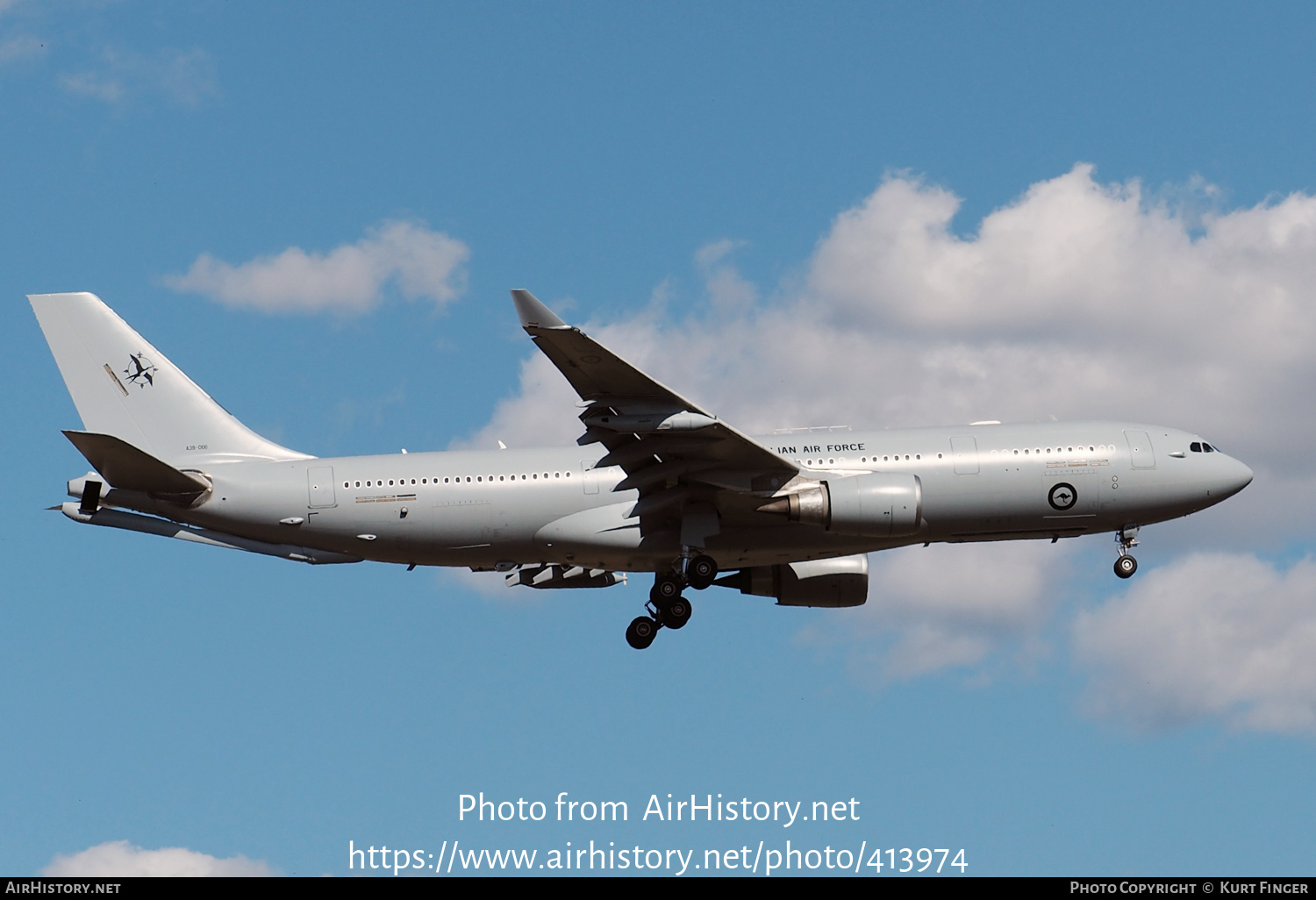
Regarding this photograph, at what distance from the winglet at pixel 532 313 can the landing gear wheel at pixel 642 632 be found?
12.1 m

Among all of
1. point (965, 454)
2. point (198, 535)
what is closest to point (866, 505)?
point (965, 454)

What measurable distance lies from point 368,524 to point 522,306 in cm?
973

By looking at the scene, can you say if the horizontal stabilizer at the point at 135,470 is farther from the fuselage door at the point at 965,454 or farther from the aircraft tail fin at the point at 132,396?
the fuselage door at the point at 965,454

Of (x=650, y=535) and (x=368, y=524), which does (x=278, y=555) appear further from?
(x=650, y=535)

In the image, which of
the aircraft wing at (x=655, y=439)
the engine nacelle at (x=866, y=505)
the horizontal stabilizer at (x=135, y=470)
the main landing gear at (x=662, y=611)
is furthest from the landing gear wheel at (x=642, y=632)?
the horizontal stabilizer at (x=135, y=470)

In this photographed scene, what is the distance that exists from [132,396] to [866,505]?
20.3m

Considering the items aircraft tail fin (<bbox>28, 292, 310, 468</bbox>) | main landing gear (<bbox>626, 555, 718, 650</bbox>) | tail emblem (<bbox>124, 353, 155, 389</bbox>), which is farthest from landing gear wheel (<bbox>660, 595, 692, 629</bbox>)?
tail emblem (<bbox>124, 353, 155, 389</bbox>)

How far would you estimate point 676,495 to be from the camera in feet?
123

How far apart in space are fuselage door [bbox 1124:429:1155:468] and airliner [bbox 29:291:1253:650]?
52 millimetres

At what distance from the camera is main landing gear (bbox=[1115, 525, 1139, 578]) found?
39.2 metres

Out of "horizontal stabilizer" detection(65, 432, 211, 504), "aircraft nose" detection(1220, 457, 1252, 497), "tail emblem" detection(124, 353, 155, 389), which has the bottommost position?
"horizontal stabilizer" detection(65, 432, 211, 504)

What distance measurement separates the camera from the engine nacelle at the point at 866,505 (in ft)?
117

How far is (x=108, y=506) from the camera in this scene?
37094 mm

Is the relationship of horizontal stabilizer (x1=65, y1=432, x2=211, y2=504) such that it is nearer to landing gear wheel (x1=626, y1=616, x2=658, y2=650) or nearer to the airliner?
the airliner
